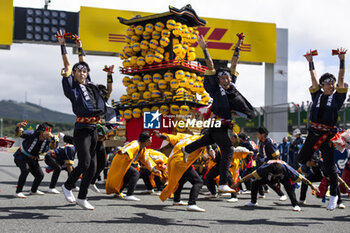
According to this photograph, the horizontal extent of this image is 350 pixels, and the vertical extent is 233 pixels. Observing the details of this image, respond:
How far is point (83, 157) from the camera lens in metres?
6.20

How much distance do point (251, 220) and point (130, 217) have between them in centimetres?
188

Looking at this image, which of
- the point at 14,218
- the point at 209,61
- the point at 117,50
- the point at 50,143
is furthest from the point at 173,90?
the point at 117,50

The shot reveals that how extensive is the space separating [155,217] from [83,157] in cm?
146

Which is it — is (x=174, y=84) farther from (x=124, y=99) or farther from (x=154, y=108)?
(x=124, y=99)

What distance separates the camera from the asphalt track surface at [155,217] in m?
5.19

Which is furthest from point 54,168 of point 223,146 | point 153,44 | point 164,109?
point 153,44

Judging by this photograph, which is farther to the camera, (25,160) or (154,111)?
(154,111)

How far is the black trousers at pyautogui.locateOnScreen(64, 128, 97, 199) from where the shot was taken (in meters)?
6.22

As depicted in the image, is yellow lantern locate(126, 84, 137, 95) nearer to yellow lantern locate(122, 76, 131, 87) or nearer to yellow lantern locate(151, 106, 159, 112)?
yellow lantern locate(122, 76, 131, 87)

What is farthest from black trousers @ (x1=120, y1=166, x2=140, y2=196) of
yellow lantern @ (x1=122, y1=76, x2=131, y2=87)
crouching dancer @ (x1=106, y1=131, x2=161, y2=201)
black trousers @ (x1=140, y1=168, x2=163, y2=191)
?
yellow lantern @ (x1=122, y1=76, x2=131, y2=87)

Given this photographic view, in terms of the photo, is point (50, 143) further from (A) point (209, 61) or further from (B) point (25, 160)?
(A) point (209, 61)

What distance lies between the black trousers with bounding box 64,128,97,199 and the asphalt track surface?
0.41 metres

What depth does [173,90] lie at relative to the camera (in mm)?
15867

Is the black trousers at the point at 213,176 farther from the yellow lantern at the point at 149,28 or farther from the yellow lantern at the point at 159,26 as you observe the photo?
the yellow lantern at the point at 149,28
